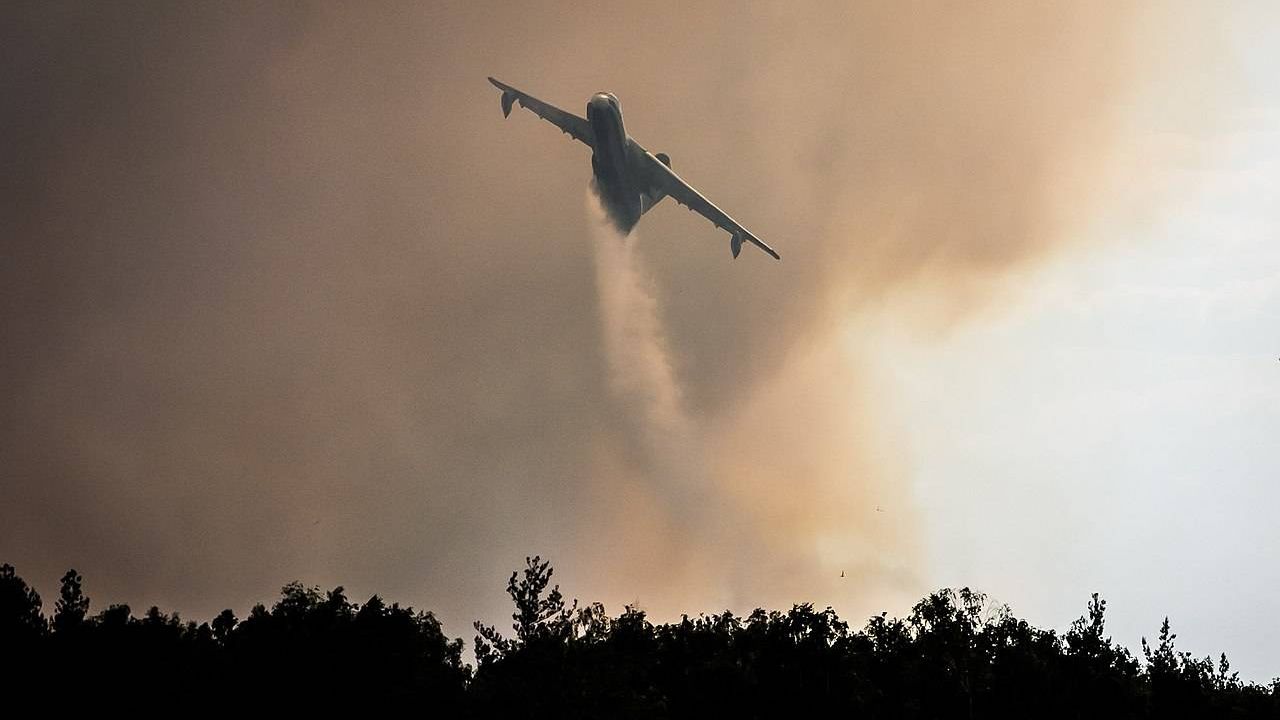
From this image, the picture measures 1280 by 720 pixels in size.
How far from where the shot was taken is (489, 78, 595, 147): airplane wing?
440 feet

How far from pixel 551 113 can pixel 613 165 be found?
29.6 feet

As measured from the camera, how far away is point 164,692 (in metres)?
101

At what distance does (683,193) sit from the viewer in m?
142

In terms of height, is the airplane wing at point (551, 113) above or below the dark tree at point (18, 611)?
above

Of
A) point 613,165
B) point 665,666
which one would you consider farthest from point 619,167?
point 665,666

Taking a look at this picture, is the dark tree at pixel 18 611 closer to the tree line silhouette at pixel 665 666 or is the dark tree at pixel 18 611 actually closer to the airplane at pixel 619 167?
the tree line silhouette at pixel 665 666

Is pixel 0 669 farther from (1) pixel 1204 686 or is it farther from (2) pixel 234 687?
(1) pixel 1204 686

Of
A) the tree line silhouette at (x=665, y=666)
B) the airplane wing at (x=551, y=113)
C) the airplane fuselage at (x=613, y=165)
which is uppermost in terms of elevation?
the airplane wing at (x=551, y=113)

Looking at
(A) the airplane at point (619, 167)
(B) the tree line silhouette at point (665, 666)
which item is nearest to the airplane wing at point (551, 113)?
(A) the airplane at point (619, 167)

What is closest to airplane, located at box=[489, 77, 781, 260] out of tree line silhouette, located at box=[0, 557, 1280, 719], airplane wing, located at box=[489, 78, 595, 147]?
airplane wing, located at box=[489, 78, 595, 147]

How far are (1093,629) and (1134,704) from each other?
784 inches

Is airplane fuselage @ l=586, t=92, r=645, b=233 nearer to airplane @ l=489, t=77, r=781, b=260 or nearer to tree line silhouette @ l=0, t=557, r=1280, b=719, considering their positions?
airplane @ l=489, t=77, r=781, b=260

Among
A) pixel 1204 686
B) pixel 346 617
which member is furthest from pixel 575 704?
pixel 1204 686

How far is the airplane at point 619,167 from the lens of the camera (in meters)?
126
